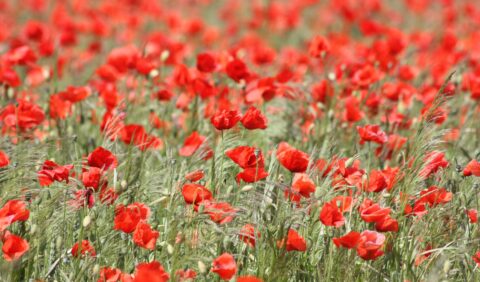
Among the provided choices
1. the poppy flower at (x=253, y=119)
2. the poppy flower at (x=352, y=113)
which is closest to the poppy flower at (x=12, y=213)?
the poppy flower at (x=253, y=119)

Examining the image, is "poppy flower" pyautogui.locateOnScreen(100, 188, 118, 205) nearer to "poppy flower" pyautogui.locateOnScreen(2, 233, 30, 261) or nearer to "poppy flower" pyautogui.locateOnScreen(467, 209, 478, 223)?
"poppy flower" pyautogui.locateOnScreen(2, 233, 30, 261)

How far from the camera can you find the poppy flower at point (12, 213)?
2258 millimetres

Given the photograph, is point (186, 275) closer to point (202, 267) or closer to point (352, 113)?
point (202, 267)

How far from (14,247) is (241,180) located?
90cm

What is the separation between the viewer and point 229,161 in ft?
9.27

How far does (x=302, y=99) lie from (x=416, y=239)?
52.2 inches

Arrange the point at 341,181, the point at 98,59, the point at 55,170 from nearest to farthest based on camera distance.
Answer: the point at 55,170 → the point at 341,181 → the point at 98,59

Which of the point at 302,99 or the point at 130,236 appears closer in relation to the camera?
the point at 130,236

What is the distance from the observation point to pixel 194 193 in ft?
7.68

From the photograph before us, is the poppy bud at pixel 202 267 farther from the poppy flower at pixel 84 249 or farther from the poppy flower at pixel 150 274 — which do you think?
the poppy flower at pixel 84 249

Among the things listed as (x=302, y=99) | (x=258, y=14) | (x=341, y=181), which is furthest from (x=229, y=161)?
(x=258, y=14)

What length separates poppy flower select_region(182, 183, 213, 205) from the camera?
7.67 ft

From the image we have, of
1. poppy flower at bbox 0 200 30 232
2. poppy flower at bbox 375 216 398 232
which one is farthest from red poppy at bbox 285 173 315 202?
poppy flower at bbox 0 200 30 232

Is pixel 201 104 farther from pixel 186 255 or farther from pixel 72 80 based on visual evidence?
pixel 186 255
